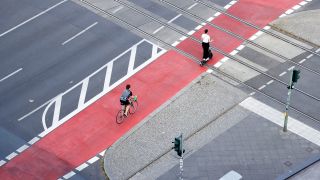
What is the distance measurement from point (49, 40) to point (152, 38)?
18.6 feet

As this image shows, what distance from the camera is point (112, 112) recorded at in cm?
3312

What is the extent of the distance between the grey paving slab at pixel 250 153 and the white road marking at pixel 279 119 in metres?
0.31

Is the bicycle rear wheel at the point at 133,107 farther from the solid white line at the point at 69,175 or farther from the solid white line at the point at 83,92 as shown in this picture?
A: the solid white line at the point at 69,175

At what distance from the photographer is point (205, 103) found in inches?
1312

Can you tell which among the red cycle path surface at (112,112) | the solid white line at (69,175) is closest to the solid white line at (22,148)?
the red cycle path surface at (112,112)

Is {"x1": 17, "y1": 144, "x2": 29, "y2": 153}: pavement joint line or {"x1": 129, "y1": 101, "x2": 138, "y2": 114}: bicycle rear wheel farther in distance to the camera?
{"x1": 129, "y1": 101, "x2": 138, "y2": 114}: bicycle rear wheel

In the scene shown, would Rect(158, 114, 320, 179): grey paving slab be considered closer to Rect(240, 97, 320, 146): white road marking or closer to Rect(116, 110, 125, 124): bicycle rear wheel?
Rect(240, 97, 320, 146): white road marking

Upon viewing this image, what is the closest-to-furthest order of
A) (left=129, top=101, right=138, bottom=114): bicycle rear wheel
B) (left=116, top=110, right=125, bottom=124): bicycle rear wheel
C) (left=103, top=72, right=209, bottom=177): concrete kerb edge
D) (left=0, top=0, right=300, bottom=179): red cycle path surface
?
(left=0, top=0, right=300, bottom=179): red cycle path surface
(left=103, top=72, right=209, bottom=177): concrete kerb edge
(left=116, top=110, right=125, bottom=124): bicycle rear wheel
(left=129, top=101, right=138, bottom=114): bicycle rear wheel

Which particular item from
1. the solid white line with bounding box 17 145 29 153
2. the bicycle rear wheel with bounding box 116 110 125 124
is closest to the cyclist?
the bicycle rear wheel with bounding box 116 110 125 124

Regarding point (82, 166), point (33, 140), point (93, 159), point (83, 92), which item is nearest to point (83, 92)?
point (83, 92)

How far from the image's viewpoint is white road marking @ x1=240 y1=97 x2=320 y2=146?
31453mm

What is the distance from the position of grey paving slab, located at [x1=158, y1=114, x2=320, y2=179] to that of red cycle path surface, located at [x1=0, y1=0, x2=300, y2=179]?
3872mm

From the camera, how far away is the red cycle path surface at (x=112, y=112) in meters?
30.5

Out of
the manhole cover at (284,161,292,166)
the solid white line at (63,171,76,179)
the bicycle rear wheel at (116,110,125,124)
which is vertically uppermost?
the bicycle rear wheel at (116,110,125,124)
